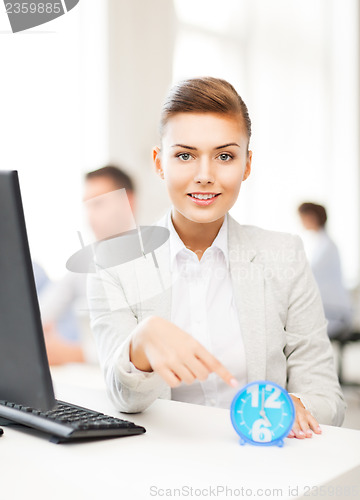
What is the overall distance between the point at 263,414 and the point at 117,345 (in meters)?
0.37

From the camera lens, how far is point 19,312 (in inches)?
29.5

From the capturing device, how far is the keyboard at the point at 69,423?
0.87m

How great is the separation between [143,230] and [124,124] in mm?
2816

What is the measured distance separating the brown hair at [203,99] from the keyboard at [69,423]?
0.61 m

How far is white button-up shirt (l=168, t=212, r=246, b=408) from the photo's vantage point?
132 cm

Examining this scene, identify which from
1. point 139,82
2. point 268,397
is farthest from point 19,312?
point 139,82

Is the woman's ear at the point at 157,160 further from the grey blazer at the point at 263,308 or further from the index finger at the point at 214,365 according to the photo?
the index finger at the point at 214,365

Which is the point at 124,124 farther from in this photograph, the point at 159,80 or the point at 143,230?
the point at 143,230

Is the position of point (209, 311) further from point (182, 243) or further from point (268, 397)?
point (268, 397)

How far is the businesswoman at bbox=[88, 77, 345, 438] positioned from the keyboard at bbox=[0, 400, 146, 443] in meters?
0.18

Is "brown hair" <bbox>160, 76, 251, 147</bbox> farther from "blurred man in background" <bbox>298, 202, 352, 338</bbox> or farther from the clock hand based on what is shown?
"blurred man in background" <bbox>298, 202, 352, 338</bbox>

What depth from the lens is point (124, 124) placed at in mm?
4129

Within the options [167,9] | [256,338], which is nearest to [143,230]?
[256,338]

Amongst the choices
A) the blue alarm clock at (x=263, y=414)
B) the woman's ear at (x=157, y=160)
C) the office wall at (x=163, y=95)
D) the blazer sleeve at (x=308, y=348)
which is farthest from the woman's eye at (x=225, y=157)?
the office wall at (x=163, y=95)
